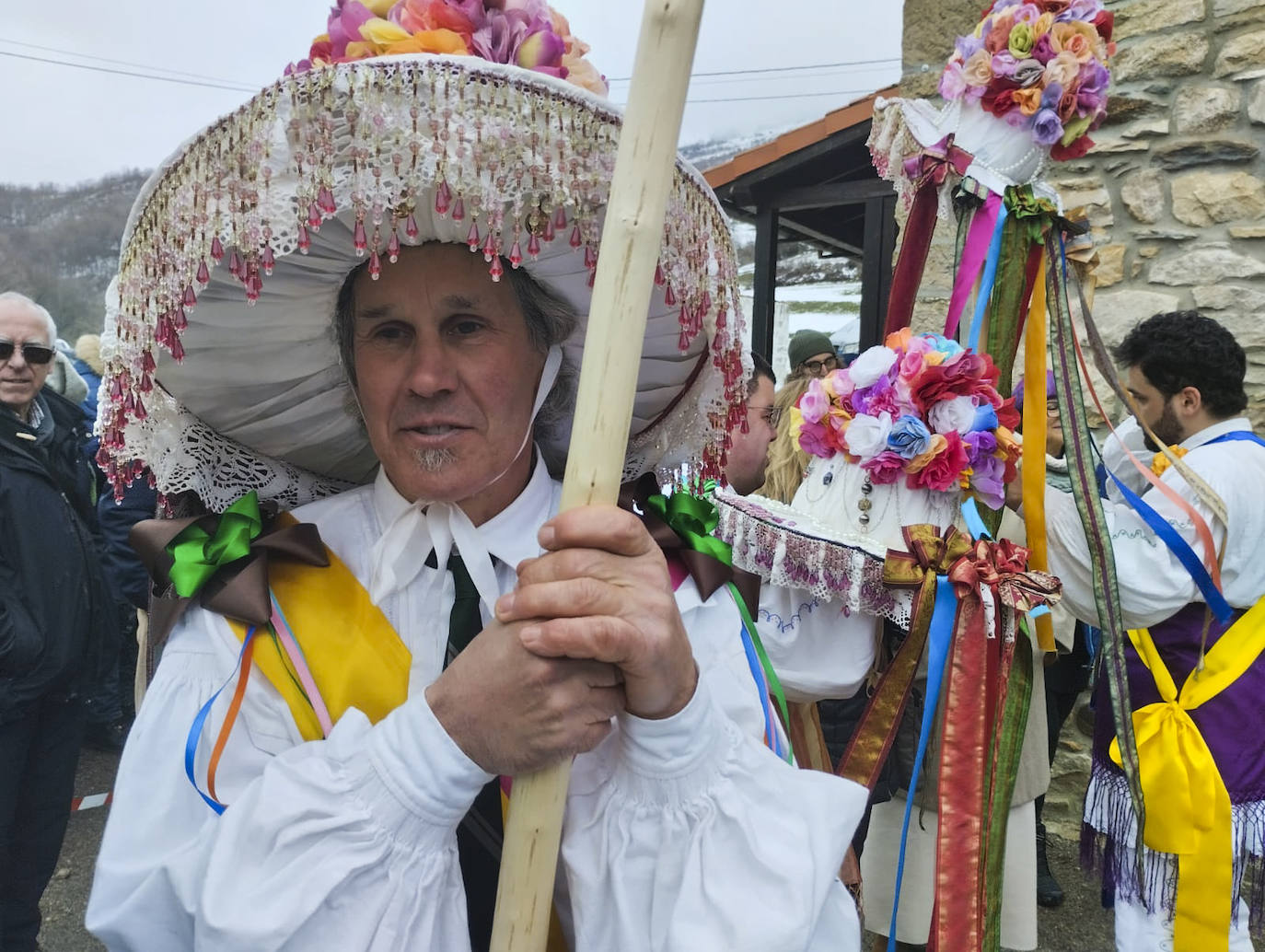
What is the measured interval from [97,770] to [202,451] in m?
4.31

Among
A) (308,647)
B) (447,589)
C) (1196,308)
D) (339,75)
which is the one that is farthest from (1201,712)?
(339,75)

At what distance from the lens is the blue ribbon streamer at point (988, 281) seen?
218 centimetres

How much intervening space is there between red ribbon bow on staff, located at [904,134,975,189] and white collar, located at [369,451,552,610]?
1491 millimetres

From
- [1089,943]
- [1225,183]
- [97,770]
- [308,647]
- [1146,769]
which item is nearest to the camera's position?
[308,647]

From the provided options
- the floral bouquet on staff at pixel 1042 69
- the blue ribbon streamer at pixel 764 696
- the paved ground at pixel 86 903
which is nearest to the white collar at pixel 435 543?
the blue ribbon streamer at pixel 764 696

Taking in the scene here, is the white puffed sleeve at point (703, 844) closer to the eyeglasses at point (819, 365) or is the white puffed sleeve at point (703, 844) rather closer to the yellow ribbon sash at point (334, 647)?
the yellow ribbon sash at point (334, 647)

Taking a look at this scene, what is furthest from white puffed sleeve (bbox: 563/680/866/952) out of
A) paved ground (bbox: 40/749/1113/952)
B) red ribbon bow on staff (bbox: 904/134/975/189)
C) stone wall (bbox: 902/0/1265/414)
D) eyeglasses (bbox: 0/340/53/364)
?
stone wall (bbox: 902/0/1265/414)

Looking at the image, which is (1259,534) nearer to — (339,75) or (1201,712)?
(1201,712)

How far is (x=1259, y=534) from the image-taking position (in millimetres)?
2830

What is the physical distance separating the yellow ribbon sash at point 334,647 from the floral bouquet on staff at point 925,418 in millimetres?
1202

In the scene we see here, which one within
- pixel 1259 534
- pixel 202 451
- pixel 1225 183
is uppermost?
pixel 1225 183

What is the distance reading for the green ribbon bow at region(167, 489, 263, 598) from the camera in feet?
3.90

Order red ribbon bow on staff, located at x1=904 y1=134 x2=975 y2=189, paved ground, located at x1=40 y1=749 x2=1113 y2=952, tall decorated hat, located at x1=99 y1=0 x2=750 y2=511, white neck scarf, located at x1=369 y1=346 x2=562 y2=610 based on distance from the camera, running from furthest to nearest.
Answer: paved ground, located at x1=40 y1=749 x2=1113 y2=952 < red ribbon bow on staff, located at x1=904 y1=134 x2=975 y2=189 < white neck scarf, located at x1=369 y1=346 x2=562 y2=610 < tall decorated hat, located at x1=99 y1=0 x2=750 y2=511

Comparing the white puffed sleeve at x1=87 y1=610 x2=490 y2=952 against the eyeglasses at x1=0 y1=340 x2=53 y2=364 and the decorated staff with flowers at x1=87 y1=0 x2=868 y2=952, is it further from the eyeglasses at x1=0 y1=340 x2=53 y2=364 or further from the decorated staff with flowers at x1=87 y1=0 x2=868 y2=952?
the eyeglasses at x1=0 y1=340 x2=53 y2=364
